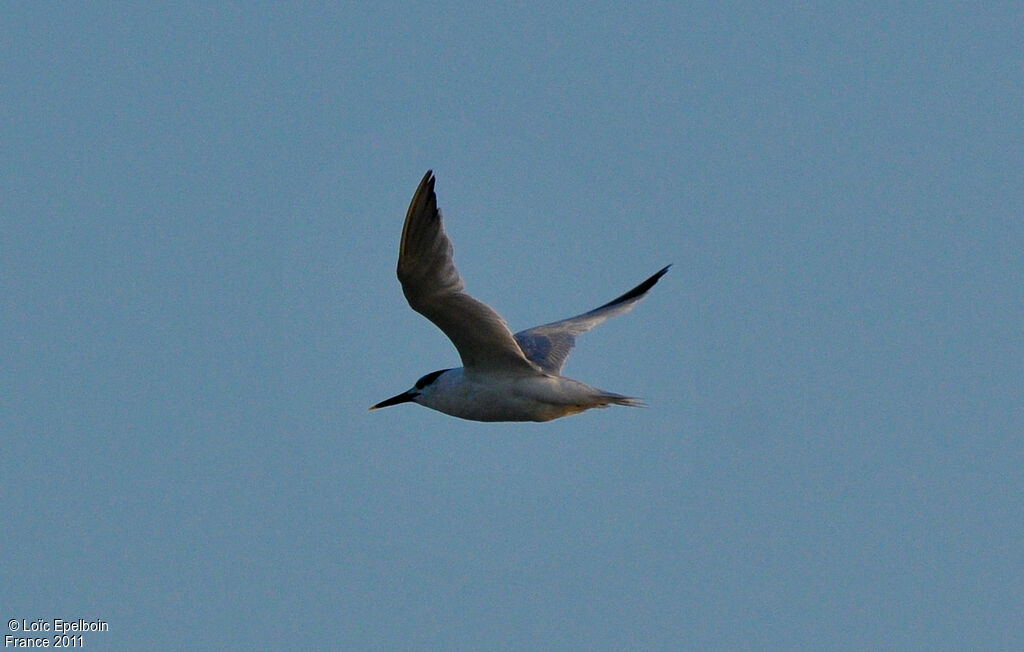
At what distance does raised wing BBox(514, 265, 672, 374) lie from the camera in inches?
546

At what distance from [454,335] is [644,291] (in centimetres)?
422

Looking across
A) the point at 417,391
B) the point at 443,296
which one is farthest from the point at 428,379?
the point at 443,296

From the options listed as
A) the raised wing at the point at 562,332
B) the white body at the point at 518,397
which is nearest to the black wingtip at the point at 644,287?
the raised wing at the point at 562,332

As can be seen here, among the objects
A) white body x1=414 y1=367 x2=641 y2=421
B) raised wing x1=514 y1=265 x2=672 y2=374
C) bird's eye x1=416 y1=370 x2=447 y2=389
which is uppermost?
raised wing x1=514 y1=265 x2=672 y2=374

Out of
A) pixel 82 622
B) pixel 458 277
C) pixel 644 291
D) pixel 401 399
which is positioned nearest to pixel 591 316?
pixel 644 291

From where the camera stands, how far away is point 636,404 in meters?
12.0

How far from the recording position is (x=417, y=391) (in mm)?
13469

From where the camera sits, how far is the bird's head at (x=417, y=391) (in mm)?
13195

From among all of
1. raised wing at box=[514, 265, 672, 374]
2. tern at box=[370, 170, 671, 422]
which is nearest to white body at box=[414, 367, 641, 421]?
tern at box=[370, 170, 671, 422]

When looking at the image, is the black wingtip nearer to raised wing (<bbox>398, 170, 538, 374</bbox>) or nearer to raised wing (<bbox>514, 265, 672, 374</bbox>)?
raised wing (<bbox>514, 265, 672, 374</bbox>)

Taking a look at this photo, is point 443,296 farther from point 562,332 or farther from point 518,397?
point 562,332

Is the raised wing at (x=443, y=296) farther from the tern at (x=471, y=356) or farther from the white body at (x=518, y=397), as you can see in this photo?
→ the white body at (x=518, y=397)

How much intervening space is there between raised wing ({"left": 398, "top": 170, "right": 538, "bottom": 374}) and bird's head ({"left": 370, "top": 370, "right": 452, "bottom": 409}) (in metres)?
0.79

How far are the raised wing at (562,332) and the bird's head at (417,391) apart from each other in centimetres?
95
